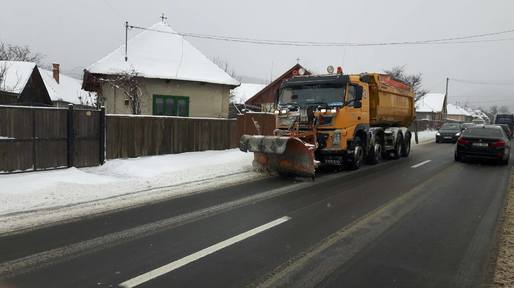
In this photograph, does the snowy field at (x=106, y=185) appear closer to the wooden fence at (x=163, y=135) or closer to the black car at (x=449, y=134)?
the wooden fence at (x=163, y=135)

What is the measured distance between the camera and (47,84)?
51.0m

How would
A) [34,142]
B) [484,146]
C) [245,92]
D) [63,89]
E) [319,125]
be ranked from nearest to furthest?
[34,142]
[319,125]
[484,146]
[63,89]
[245,92]

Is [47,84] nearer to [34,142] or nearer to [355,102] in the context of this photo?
[34,142]

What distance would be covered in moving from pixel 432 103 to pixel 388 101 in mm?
87623

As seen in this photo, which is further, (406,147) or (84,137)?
(406,147)

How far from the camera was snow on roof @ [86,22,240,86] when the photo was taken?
74.1 feet

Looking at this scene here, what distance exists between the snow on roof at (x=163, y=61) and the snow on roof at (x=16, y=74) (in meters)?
12.2

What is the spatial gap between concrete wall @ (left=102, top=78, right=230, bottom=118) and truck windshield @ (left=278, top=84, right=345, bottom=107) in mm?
9765

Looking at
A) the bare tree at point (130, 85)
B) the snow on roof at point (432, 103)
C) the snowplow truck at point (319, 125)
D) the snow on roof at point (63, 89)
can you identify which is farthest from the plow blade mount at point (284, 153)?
the snow on roof at point (432, 103)

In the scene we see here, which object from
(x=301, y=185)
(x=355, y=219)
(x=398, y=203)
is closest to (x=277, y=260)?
(x=355, y=219)

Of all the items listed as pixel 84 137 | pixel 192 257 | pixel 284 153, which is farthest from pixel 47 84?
pixel 192 257

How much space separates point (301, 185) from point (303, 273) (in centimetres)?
638

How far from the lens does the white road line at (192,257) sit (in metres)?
4.86

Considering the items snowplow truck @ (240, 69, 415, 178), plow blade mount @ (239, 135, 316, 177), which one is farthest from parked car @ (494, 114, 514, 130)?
plow blade mount @ (239, 135, 316, 177)
